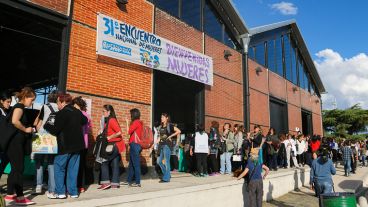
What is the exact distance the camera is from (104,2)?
29.5ft

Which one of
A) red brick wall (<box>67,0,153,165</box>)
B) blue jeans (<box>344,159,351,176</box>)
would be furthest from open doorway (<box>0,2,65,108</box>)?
blue jeans (<box>344,159,351,176</box>)

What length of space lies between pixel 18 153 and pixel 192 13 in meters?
9.55

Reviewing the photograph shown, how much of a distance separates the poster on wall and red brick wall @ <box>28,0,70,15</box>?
896 millimetres

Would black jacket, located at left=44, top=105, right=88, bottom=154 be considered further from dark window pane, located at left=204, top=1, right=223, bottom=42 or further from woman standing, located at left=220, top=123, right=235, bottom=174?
Answer: dark window pane, located at left=204, top=1, right=223, bottom=42

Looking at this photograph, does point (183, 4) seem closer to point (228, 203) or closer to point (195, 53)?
point (195, 53)

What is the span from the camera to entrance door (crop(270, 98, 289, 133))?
18969mm

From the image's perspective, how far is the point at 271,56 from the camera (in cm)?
1955

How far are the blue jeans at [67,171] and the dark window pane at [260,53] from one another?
13721mm

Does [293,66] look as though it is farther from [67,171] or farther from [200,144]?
[67,171]

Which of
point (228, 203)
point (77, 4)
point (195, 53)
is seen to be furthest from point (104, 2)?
point (228, 203)

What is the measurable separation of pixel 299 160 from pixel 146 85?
9.48 meters

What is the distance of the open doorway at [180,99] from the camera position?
12.5 m

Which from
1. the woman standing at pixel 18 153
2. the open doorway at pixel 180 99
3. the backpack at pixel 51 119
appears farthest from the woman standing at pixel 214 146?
the woman standing at pixel 18 153

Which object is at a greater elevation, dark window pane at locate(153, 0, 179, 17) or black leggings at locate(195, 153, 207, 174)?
dark window pane at locate(153, 0, 179, 17)
